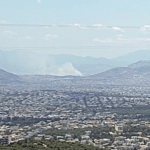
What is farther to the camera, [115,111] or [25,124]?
[115,111]

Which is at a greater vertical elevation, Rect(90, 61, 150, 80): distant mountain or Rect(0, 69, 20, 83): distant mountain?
Rect(90, 61, 150, 80): distant mountain

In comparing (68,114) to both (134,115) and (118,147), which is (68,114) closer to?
(134,115)

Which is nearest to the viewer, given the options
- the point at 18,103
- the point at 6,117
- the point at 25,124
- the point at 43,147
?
the point at 43,147

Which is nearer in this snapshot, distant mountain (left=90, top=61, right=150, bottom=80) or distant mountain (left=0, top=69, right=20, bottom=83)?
distant mountain (left=0, top=69, right=20, bottom=83)

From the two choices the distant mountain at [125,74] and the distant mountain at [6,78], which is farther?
the distant mountain at [125,74]

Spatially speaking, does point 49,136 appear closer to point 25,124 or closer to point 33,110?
point 25,124

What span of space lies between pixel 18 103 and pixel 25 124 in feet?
75.0

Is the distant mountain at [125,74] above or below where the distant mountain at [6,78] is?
above

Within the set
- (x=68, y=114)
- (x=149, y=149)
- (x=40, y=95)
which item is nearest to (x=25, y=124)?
(x=68, y=114)

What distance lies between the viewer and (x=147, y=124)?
44.0 metres

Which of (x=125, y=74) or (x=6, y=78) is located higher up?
(x=125, y=74)

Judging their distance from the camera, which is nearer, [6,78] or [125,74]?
[6,78]

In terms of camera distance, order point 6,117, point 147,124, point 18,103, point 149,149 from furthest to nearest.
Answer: point 18,103, point 6,117, point 147,124, point 149,149

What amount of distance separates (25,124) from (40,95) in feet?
115
